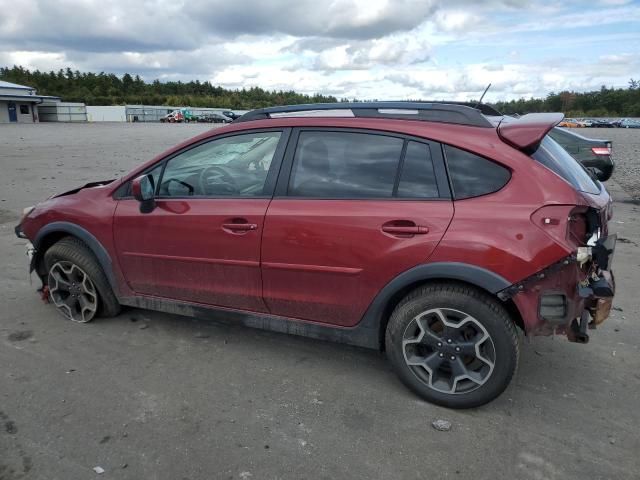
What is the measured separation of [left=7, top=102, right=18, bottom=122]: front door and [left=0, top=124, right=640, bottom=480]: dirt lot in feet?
202

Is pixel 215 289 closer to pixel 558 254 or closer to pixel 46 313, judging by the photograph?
pixel 46 313

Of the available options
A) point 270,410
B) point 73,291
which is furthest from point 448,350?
point 73,291

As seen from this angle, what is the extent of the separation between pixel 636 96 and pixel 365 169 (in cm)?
11313

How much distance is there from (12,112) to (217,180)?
6357 cm

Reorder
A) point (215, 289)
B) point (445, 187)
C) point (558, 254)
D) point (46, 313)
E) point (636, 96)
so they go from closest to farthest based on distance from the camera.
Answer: point (558, 254), point (445, 187), point (215, 289), point (46, 313), point (636, 96)

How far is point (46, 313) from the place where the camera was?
4.52 m

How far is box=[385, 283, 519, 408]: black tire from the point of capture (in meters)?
2.95

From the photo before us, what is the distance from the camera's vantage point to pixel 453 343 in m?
3.07

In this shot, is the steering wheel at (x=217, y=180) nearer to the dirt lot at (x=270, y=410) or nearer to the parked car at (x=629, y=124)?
the dirt lot at (x=270, y=410)

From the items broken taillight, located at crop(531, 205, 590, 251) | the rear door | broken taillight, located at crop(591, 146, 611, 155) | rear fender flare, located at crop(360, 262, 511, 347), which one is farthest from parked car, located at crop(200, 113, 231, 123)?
broken taillight, located at crop(531, 205, 590, 251)

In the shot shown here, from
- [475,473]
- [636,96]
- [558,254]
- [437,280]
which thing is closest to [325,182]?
[437,280]

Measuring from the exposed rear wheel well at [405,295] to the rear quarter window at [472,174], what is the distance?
502 mm

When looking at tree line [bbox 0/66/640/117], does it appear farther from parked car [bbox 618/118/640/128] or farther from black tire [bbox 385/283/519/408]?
black tire [bbox 385/283/519/408]

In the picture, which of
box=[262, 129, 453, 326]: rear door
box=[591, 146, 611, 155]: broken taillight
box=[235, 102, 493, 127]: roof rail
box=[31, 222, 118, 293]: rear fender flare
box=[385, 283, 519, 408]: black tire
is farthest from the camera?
box=[591, 146, 611, 155]: broken taillight
